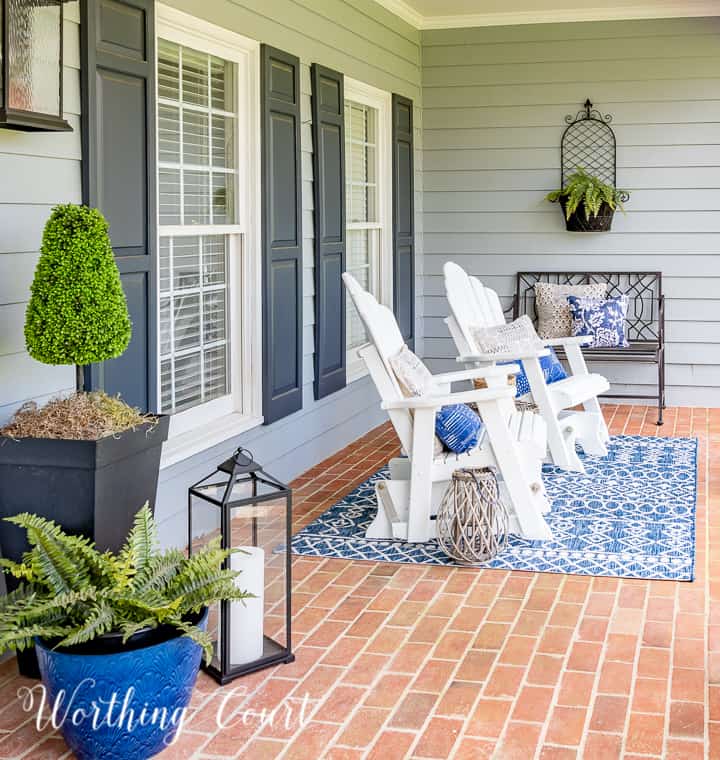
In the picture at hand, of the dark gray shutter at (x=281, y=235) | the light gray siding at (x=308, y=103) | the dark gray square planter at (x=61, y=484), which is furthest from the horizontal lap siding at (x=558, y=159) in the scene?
the dark gray square planter at (x=61, y=484)

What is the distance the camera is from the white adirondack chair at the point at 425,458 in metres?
4.54

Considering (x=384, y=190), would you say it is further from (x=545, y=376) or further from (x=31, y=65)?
(x=31, y=65)

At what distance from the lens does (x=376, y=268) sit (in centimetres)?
757

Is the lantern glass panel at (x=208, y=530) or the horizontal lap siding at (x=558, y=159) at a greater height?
the horizontal lap siding at (x=558, y=159)

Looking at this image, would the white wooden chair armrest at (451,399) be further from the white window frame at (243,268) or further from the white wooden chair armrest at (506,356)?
the white wooden chair armrest at (506,356)

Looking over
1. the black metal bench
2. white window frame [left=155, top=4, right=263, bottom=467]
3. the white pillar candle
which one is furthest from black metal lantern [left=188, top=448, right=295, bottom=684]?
the black metal bench

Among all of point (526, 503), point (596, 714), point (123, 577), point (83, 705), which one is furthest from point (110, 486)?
point (526, 503)

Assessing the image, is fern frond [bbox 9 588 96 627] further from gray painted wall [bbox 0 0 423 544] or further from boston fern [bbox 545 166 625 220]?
boston fern [bbox 545 166 625 220]

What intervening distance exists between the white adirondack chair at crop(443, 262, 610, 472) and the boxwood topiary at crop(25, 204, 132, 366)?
2.75 metres

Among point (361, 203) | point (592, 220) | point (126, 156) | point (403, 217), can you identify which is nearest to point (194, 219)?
point (126, 156)

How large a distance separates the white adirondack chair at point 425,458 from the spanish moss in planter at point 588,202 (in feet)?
11.3

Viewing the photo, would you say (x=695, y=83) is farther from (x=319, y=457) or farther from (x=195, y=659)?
(x=195, y=659)

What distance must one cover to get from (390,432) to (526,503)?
280cm

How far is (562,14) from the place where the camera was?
8016mm
